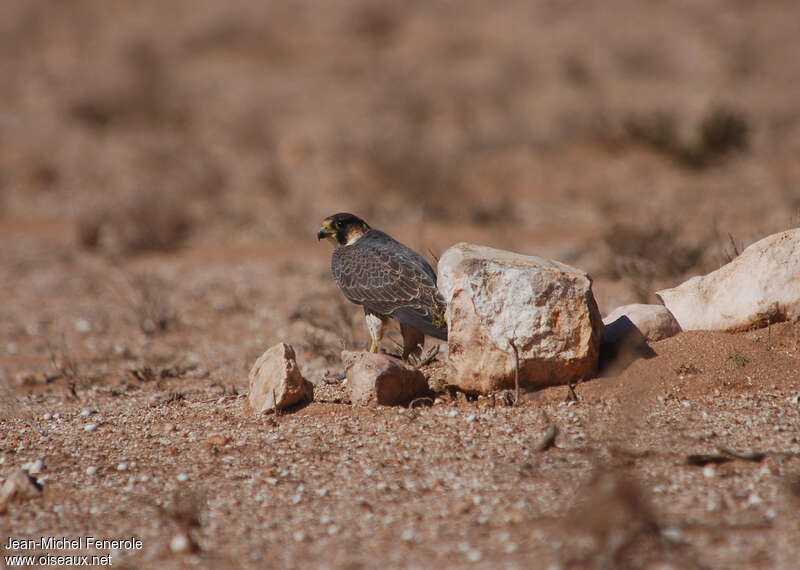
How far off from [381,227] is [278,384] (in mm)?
7856

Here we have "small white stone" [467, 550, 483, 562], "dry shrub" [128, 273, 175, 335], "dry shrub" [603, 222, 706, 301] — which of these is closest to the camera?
"small white stone" [467, 550, 483, 562]

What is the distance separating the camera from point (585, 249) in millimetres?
10477

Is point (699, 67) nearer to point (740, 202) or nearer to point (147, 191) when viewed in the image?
point (740, 202)

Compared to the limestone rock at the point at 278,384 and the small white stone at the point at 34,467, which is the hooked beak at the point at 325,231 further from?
the small white stone at the point at 34,467

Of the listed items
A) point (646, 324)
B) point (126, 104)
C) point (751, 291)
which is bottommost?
point (646, 324)

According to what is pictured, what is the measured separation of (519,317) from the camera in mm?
4578

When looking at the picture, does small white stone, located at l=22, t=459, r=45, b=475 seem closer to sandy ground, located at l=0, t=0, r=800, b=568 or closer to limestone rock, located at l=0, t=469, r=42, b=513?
sandy ground, located at l=0, t=0, r=800, b=568

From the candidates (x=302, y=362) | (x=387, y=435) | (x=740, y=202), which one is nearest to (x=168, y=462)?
(x=387, y=435)

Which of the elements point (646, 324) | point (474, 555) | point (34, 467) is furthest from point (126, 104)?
point (474, 555)

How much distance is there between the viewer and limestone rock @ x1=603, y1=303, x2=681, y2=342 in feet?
16.4

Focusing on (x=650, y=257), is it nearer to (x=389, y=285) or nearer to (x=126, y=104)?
(x=389, y=285)

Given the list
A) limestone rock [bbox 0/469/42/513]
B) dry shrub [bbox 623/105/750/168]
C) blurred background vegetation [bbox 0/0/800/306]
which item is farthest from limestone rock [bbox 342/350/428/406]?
dry shrub [bbox 623/105/750/168]

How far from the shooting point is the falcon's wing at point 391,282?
5121mm

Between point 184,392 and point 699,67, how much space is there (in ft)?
71.2
